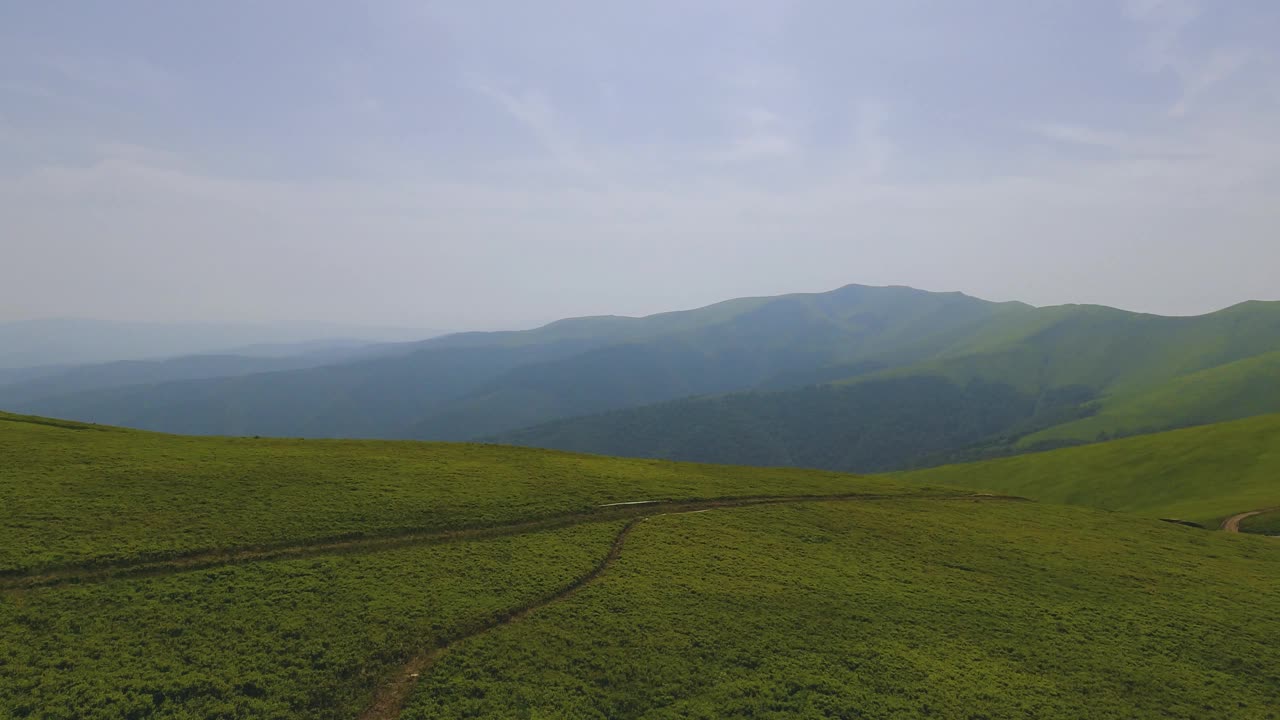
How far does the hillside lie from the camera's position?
91.3 ft

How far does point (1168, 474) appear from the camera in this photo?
375ft

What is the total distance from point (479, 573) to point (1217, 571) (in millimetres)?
65434

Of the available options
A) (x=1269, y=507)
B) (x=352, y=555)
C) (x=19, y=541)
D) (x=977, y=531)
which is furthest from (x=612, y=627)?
(x=1269, y=507)

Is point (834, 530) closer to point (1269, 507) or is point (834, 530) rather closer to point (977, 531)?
point (977, 531)

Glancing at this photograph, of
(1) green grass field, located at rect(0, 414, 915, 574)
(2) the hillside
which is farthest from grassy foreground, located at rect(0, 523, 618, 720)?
(1) green grass field, located at rect(0, 414, 915, 574)

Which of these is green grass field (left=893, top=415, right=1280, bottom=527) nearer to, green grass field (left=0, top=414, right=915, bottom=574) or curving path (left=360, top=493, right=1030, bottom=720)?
green grass field (left=0, top=414, right=915, bottom=574)

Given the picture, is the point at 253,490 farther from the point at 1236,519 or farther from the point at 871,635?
the point at 1236,519

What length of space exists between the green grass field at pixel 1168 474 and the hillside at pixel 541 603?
169 ft

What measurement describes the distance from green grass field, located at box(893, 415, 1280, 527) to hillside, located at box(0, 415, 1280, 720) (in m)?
51.6

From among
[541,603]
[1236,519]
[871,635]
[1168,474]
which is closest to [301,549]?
[541,603]

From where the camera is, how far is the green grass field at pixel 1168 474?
3834 inches

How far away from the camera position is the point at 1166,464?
118 metres

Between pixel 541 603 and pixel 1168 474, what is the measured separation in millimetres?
136199

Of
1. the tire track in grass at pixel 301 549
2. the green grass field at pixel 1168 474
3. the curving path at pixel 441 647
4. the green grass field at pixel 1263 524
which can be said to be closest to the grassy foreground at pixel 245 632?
the curving path at pixel 441 647
